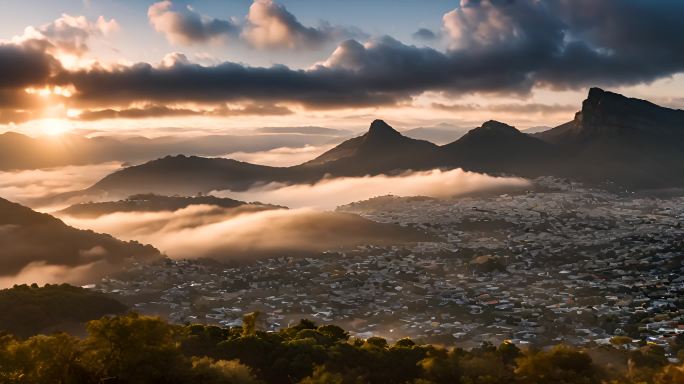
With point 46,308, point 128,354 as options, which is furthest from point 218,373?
point 46,308

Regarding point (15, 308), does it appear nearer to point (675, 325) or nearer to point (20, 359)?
point (20, 359)

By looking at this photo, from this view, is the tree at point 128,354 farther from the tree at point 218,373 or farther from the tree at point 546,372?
the tree at point 546,372

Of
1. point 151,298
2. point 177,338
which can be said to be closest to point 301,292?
point 151,298

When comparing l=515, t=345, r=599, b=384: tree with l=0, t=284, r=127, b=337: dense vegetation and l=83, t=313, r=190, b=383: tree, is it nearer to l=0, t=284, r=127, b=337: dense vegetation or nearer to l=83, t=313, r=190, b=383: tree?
l=83, t=313, r=190, b=383: tree

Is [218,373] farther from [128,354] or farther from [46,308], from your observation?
[46,308]

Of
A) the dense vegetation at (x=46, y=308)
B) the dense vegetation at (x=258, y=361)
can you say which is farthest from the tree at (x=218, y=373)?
the dense vegetation at (x=46, y=308)
